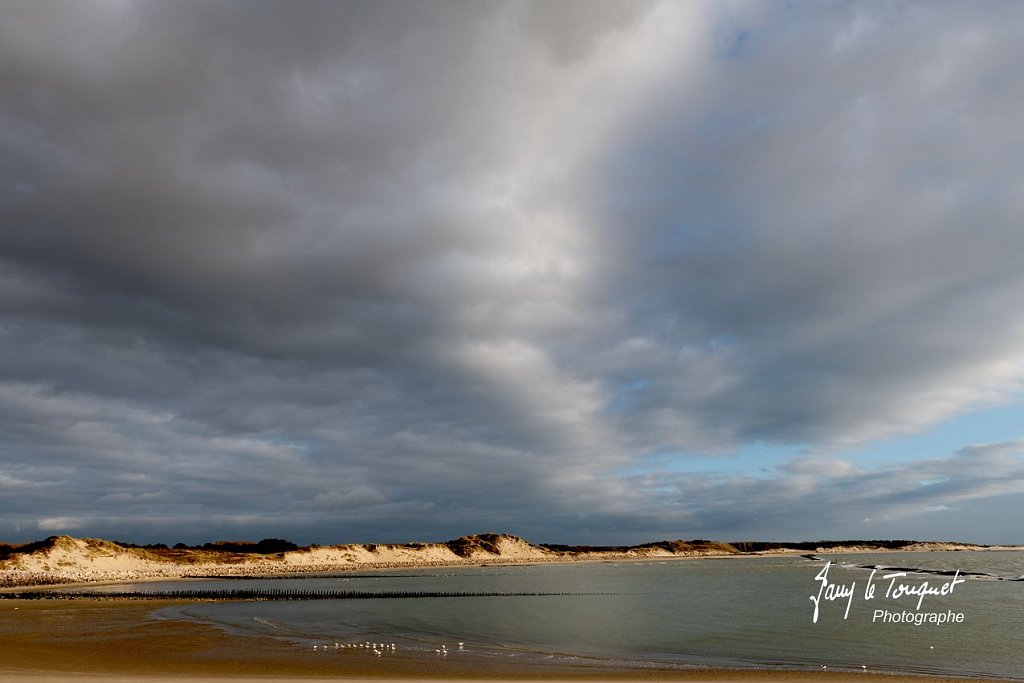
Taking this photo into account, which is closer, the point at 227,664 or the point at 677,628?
the point at 227,664

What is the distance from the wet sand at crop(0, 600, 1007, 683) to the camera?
2591cm

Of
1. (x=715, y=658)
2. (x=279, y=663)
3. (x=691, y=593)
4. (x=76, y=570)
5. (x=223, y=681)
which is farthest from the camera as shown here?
(x=76, y=570)

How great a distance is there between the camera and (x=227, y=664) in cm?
2958

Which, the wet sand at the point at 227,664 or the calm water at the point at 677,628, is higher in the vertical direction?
the wet sand at the point at 227,664

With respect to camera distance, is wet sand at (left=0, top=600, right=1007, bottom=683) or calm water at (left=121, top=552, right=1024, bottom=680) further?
calm water at (left=121, top=552, right=1024, bottom=680)

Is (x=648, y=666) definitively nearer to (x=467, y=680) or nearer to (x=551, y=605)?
(x=467, y=680)

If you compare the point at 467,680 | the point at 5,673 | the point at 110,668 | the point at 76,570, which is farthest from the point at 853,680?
the point at 76,570

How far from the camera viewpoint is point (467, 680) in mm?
24875

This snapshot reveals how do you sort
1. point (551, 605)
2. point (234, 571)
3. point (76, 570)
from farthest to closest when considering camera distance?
point (234, 571) < point (76, 570) < point (551, 605)

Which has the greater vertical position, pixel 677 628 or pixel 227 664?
pixel 227 664

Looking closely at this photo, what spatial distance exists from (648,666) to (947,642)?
18.4 m

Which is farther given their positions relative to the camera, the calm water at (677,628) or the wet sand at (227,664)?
the calm water at (677,628)

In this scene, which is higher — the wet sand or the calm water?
the wet sand

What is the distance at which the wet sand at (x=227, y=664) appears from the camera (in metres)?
25.9
